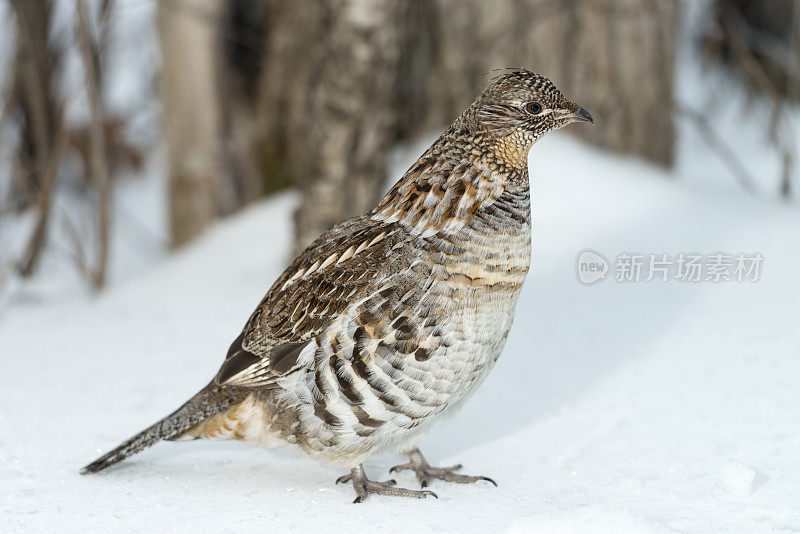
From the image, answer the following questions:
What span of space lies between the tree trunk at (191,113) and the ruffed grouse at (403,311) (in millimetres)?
3529

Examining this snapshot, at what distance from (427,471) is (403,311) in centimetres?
74

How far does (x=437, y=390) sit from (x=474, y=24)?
12.3 feet

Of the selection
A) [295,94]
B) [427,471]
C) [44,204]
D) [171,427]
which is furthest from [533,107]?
[295,94]

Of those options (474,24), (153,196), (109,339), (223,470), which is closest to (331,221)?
(109,339)

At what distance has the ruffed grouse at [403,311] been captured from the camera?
2.74m

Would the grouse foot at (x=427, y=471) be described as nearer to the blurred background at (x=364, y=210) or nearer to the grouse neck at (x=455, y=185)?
the blurred background at (x=364, y=210)

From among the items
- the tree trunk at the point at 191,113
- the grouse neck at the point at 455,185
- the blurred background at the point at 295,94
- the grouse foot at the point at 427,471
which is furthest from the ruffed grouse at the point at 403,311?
the tree trunk at the point at 191,113

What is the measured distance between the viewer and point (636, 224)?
5438mm

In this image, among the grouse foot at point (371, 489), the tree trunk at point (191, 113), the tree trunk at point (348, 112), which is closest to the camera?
the grouse foot at point (371, 489)

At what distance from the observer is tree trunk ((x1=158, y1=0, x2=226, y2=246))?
6.17 metres

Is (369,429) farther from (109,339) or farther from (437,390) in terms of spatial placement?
(109,339)

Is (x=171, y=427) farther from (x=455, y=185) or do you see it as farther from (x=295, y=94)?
(x=295, y=94)

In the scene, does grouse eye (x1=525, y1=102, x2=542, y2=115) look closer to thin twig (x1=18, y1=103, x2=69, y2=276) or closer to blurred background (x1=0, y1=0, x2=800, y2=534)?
blurred background (x1=0, y1=0, x2=800, y2=534)

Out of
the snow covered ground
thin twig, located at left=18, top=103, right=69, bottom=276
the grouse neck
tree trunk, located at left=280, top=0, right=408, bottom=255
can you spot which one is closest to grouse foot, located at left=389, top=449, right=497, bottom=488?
the snow covered ground
